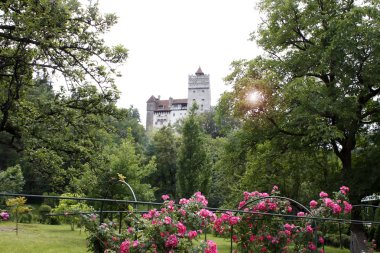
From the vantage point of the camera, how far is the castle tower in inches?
3848

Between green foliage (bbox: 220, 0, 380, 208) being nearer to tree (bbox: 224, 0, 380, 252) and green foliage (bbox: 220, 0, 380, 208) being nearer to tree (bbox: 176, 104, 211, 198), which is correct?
tree (bbox: 224, 0, 380, 252)

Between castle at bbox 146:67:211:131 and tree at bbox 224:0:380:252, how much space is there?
75746 millimetres

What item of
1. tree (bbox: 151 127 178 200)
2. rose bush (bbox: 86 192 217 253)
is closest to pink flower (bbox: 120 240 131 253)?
rose bush (bbox: 86 192 217 253)

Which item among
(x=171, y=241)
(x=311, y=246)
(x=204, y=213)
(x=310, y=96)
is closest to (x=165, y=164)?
(x=310, y=96)

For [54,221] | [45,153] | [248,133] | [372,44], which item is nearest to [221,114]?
[248,133]

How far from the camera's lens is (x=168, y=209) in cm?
462

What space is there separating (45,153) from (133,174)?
28.4 ft

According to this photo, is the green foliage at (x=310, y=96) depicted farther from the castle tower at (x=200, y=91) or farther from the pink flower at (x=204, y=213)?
the castle tower at (x=200, y=91)

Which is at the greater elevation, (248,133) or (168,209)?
(248,133)

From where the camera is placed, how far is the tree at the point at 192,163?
2928cm

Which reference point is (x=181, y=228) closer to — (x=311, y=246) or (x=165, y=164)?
(x=311, y=246)

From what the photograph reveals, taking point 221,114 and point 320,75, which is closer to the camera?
point 320,75

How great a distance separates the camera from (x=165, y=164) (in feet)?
139

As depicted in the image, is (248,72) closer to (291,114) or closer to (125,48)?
(291,114)
